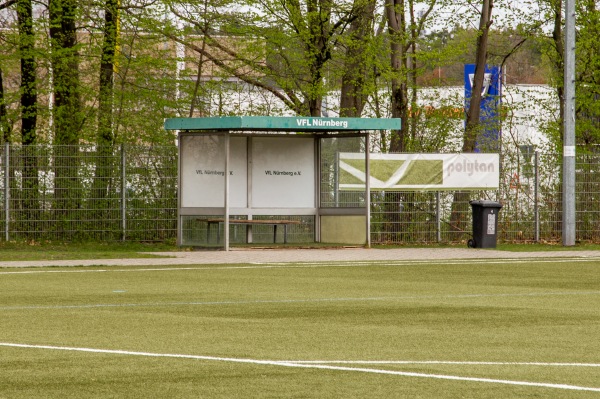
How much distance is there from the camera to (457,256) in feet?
76.8

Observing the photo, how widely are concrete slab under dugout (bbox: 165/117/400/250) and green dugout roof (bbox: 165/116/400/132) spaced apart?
0.02 m

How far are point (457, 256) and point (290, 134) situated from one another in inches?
224

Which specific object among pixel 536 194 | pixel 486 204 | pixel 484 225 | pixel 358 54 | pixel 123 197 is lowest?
pixel 484 225

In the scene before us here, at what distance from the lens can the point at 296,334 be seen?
10.0m

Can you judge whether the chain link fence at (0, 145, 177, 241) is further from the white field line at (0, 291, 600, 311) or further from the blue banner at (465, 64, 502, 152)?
the white field line at (0, 291, 600, 311)

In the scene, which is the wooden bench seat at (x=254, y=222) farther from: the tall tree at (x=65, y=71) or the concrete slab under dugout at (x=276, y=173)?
the tall tree at (x=65, y=71)

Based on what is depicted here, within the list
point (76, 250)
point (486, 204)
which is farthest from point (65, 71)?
point (486, 204)

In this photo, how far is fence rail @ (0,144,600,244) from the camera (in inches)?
1051

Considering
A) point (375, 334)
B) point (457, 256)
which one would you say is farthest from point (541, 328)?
point (457, 256)

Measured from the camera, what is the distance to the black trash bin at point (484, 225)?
2677cm

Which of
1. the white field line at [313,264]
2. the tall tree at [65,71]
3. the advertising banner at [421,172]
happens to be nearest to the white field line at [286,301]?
the white field line at [313,264]

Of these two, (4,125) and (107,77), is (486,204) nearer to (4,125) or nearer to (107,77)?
(107,77)

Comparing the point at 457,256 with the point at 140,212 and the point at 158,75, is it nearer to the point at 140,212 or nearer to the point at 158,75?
the point at 140,212

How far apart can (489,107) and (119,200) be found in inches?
489
